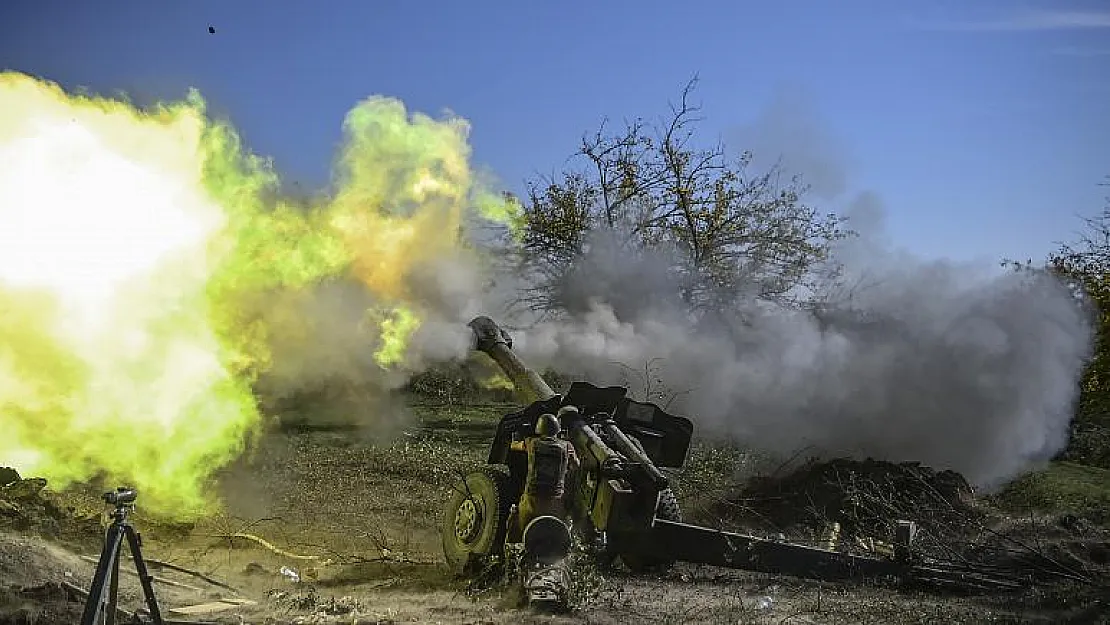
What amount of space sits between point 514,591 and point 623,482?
1.65 meters

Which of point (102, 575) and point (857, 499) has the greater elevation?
point (857, 499)

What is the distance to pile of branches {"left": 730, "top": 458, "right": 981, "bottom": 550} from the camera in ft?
40.8

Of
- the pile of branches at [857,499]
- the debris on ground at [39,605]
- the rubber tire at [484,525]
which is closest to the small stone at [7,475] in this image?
the debris on ground at [39,605]

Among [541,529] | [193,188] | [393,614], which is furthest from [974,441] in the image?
[193,188]

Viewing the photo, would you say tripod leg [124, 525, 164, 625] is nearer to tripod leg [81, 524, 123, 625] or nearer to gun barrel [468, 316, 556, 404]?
tripod leg [81, 524, 123, 625]

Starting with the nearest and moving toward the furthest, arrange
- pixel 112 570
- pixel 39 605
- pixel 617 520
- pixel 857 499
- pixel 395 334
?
pixel 112 570, pixel 39 605, pixel 617 520, pixel 857 499, pixel 395 334

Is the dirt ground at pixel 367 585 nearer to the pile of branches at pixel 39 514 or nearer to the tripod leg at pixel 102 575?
the pile of branches at pixel 39 514

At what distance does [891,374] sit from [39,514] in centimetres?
1241

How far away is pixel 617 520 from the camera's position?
952cm

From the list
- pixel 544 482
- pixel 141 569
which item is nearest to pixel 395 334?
pixel 544 482

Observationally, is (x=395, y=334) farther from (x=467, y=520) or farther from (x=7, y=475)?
(x=7, y=475)

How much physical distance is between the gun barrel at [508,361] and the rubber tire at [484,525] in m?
1.24

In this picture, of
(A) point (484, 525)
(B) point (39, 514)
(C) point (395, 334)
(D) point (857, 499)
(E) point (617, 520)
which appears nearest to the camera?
(E) point (617, 520)

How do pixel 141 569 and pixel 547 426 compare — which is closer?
pixel 141 569
